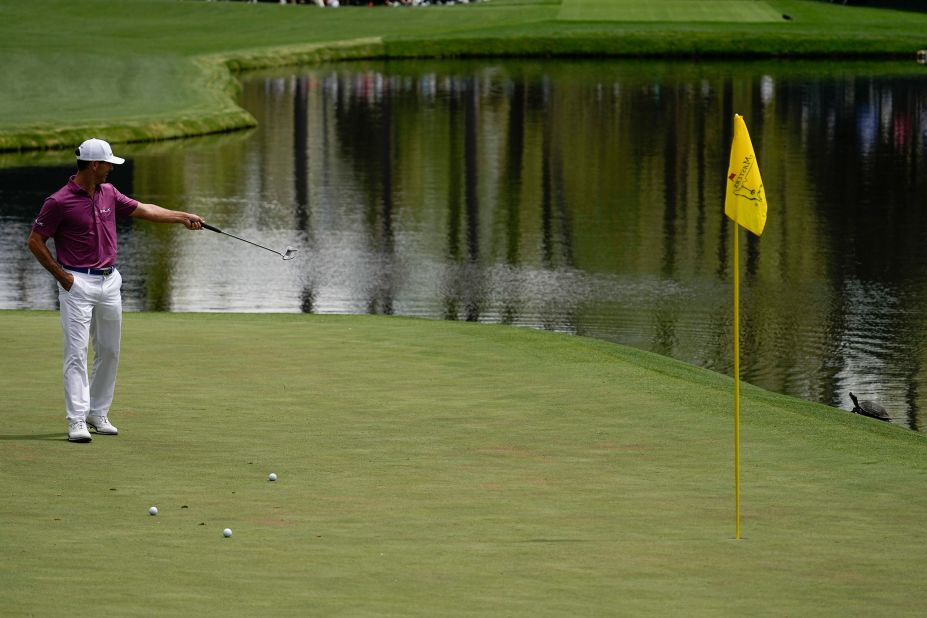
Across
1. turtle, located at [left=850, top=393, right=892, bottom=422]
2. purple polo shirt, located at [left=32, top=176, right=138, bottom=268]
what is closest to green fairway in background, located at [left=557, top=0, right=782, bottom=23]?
turtle, located at [left=850, top=393, right=892, bottom=422]

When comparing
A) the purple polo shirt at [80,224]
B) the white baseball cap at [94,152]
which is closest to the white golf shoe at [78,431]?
the purple polo shirt at [80,224]

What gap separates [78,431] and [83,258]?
1251 millimetres

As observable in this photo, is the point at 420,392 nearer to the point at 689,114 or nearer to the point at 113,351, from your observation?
the point at 113,351

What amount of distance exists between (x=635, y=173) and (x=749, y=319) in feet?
60.0

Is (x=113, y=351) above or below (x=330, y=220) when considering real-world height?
above

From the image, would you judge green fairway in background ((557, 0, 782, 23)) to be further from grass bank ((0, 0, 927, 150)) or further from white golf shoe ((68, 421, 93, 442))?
white golf shoe ((68, 421, 93, 442))

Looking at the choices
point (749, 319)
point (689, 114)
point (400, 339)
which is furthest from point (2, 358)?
point (689, 114)

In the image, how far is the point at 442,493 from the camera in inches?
444

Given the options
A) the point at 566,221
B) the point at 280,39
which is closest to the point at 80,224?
the point at 566,221

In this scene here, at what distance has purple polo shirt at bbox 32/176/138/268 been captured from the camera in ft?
39.4

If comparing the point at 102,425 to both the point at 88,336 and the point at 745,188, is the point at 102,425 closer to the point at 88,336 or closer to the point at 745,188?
the point at 88,336

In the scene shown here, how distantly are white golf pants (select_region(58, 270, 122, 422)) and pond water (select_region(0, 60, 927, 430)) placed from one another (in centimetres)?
939

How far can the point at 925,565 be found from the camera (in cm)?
987

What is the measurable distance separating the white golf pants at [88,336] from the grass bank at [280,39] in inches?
1479
